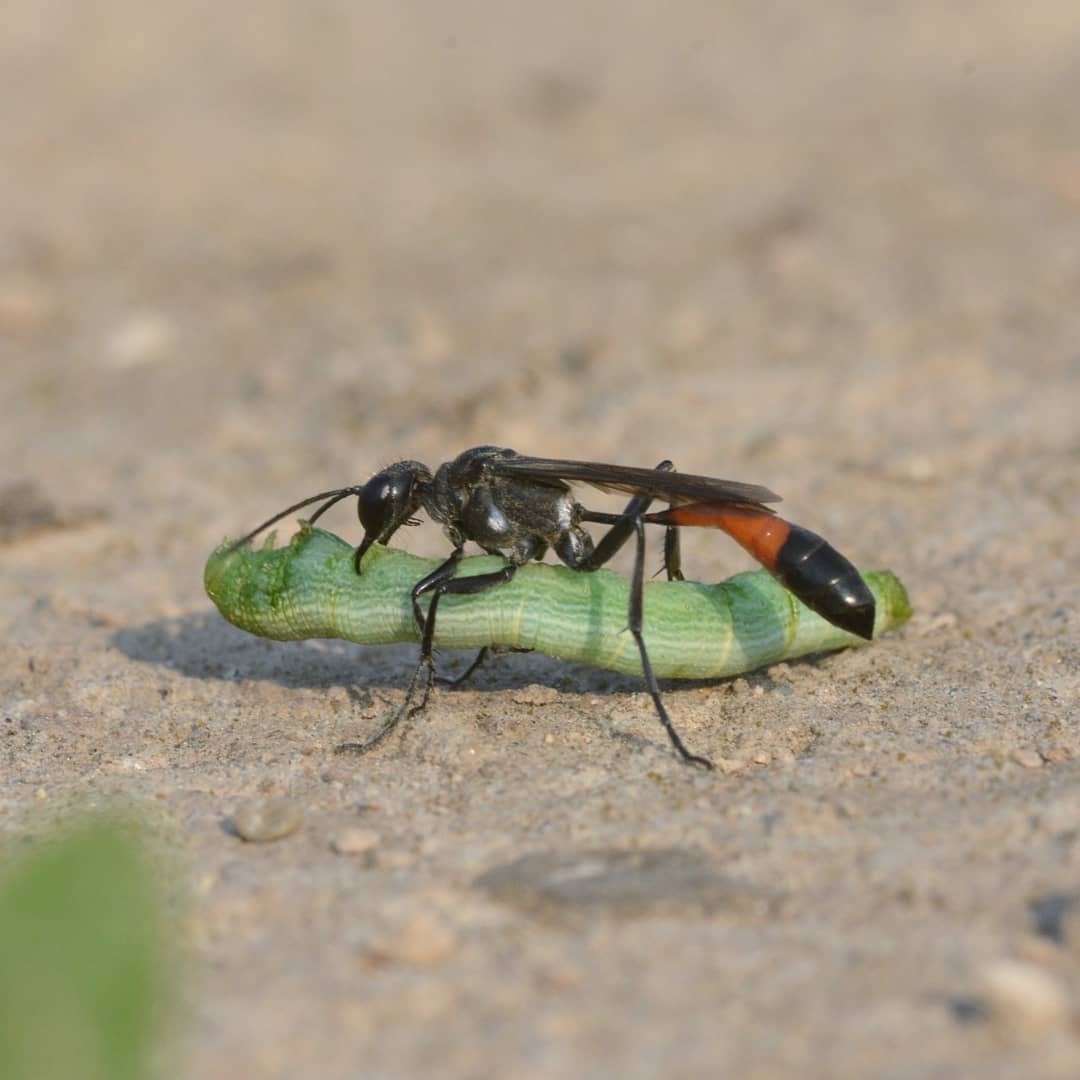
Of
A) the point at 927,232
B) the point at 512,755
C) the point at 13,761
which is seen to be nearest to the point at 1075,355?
the point at 927,232

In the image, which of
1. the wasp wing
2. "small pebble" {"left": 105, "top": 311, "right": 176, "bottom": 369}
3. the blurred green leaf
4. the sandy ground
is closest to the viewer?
the blurred green leaf

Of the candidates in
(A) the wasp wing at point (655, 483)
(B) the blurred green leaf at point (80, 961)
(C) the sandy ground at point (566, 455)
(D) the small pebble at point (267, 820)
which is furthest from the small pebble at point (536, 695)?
(B) the blurred green leaf at point (80, 961)

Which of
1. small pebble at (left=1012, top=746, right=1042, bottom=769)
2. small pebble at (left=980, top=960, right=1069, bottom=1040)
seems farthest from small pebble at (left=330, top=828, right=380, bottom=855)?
small pebble at (left=1012, top=746, right=1042, bottom=769)

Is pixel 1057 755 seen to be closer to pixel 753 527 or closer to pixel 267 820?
pixel 753 527

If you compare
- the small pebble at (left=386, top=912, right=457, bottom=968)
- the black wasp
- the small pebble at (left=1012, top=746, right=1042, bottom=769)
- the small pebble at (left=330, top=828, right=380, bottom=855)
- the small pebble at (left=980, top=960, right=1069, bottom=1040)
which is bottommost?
the small pebble at (left=330, top=828, right=380, bottom=855)

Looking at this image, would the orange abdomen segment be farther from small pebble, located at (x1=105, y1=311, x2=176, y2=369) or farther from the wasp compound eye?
small pebble, located at (x1=105, y1=311, x2=176, y2=369)
